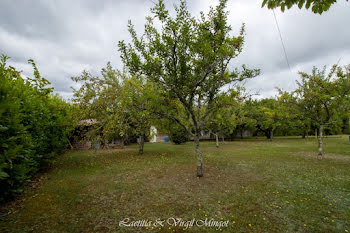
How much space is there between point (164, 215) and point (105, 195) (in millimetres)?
2348

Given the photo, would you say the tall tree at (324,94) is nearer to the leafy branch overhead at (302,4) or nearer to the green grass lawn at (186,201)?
the green grass lawn at (186,201)

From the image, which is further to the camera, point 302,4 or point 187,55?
point 187,55

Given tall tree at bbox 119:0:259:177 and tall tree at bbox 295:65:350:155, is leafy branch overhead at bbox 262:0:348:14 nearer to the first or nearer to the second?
tall tree at bbox 119:0:259:177

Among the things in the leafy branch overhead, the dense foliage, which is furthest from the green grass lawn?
the leafy branch overhead

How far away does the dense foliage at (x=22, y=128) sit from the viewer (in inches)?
133

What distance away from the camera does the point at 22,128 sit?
14.0 ft

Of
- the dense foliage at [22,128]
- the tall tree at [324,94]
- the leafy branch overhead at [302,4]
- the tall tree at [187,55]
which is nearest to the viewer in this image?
the leafy branch overhead at [302,4]

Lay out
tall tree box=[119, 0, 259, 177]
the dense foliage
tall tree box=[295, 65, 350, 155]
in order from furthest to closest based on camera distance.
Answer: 1. tall tree box=[295, 65, 350, 155]
2. tall tree box=[119, 0, 259, 177]
3. the dense foliage

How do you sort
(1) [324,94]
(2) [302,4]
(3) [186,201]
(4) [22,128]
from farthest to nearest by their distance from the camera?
1. (1) [324,94]
2. (3) [186,201]
3. (4) [22,128]
4. (2) [302,4]

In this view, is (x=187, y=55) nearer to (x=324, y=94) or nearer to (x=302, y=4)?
(x=302, y=4)

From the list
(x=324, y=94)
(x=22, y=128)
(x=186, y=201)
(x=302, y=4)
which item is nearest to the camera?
(x=302, y=4)

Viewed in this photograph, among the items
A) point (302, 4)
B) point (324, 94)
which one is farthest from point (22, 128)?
point (324, 94)

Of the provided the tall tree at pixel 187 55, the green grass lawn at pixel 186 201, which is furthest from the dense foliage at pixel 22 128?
the tall tree at pixel 187 55

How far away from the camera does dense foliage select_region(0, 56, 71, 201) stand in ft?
11.1
